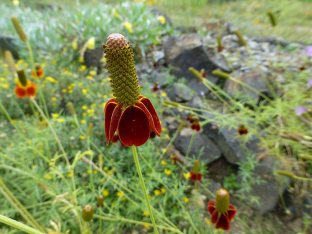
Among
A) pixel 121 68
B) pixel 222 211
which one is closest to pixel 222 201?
pixel 222 211

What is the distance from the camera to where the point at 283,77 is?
2.41m

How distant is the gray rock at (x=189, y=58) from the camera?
2709 millimetres

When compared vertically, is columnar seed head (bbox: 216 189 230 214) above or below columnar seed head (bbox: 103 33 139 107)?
below

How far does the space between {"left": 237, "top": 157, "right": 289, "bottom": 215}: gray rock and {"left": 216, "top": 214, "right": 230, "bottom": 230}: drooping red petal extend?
0.93 metres

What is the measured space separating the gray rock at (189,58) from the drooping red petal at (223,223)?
75.7 inches

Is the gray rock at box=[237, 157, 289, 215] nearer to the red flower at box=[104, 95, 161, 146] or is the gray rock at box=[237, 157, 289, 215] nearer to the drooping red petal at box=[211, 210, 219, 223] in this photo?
the drooping red petal at box=[211, 210, 219, 223]

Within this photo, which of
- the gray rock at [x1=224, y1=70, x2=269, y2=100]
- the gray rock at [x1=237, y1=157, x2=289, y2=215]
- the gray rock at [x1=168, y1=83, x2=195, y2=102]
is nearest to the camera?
the gray rock at [x1=237, y1=157, x2=289, y2=215]

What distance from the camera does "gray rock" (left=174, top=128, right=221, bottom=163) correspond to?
74.1 inches

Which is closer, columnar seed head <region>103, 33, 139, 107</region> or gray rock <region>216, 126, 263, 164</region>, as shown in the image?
columnar seed head <region>103, 33, 139, 107</region>

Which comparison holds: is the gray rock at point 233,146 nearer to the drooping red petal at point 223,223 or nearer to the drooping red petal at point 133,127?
the drooping red petal at point 223,223

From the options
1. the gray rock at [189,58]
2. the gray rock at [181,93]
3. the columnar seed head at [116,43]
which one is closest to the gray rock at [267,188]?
the gray rock at [181,93]

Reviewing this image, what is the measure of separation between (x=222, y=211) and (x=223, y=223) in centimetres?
6

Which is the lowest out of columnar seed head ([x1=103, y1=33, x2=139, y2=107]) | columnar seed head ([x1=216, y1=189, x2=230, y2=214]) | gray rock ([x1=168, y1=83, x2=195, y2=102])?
gray rock ([x1=168, y1=83, x2=195, y2=102])

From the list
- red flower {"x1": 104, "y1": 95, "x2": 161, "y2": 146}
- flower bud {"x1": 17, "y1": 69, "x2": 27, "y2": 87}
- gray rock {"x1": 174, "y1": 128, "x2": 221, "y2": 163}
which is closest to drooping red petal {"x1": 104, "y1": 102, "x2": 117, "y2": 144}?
red flower {"x1": 104, "y1": 95, "x2": 161, "y2": 146}
